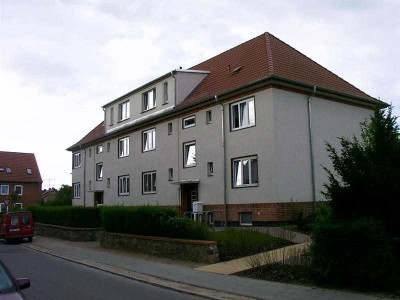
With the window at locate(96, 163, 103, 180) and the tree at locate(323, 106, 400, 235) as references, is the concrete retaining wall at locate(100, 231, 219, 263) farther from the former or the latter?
the window at locate(96, 163, 103, 180)

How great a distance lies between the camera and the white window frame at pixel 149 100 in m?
29.9

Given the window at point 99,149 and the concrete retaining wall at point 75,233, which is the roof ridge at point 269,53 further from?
the window at point 99,149

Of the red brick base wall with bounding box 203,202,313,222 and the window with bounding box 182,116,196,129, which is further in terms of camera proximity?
the window with bounding box 182,116,196,129

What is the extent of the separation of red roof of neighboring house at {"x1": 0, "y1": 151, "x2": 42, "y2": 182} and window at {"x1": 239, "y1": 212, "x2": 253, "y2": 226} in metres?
54.4

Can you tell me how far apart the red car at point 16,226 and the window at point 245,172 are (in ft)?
42.2

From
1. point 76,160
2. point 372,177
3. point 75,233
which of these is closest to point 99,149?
point 76,160

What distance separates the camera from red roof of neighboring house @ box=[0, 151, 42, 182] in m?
68.2

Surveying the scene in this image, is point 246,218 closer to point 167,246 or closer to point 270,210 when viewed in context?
point 270,210

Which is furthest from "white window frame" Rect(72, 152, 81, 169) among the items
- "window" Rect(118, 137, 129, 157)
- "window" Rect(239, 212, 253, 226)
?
"window" Rect(239, 212, 253, 226)

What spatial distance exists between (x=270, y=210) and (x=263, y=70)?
6.44m

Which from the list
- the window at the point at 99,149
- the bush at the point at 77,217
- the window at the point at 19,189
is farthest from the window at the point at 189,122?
the window at the point at 19,189

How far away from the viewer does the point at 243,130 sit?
22.0 metres

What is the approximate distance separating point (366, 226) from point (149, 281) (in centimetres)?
545

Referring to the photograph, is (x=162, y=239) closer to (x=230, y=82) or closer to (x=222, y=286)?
(x=222, y=286)
